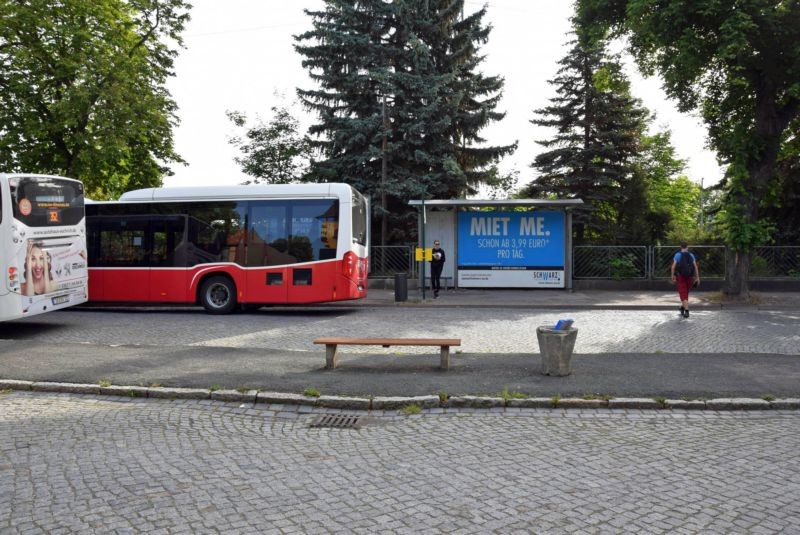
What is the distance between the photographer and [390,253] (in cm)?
2434

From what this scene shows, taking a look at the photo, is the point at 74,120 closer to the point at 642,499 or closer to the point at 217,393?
the point at 217,393

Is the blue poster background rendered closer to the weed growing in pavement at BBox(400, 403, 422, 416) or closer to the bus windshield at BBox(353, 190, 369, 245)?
the bus windshield at BBox(353, 190, 369, 245)

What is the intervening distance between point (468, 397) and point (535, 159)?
94.7ft

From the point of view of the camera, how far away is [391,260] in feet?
79.7

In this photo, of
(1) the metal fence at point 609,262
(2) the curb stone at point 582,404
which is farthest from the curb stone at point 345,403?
(1) the metal fence at point 609,262

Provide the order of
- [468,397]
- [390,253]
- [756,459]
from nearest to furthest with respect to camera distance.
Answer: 1. [756,459]
2. [468,397]
3. [390,253]

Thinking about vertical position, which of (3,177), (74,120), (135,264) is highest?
(74,120)

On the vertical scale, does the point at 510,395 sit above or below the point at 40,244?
below

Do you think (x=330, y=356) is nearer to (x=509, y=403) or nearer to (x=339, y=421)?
(x=339, y=421)

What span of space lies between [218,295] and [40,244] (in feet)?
15.2

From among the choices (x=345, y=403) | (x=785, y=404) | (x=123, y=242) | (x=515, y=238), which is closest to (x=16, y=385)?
(x=345, y=403)

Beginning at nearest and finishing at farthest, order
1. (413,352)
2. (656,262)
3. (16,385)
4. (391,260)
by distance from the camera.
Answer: (16,385) → (413,352) → (656,262) → (391,260)

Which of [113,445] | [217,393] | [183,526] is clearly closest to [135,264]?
[217,393]

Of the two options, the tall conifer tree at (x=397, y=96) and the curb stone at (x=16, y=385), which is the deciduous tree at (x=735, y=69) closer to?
the tall conifer tree at (x=397, y=96)
